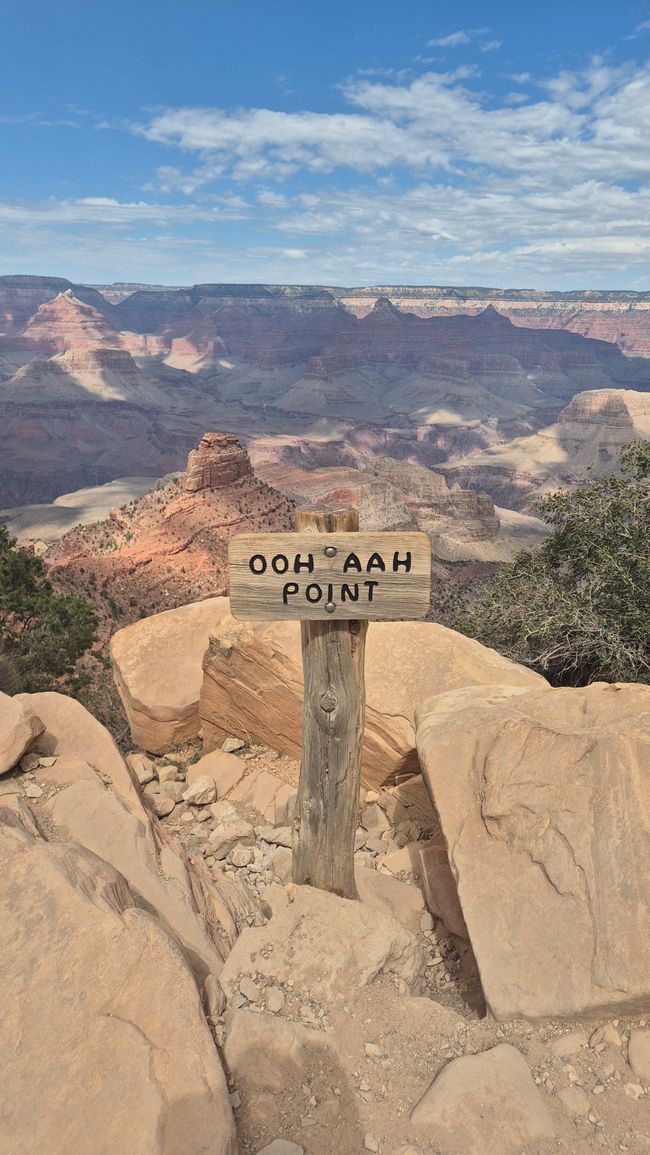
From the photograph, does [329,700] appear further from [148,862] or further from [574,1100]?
[574,1100]

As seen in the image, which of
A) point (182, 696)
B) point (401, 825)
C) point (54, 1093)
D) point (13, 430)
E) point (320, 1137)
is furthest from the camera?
point (13, 430)

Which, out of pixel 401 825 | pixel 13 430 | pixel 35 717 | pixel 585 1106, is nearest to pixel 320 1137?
pixel 585 1106

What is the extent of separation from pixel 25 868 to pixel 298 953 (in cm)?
161

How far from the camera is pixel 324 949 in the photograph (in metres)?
3.87

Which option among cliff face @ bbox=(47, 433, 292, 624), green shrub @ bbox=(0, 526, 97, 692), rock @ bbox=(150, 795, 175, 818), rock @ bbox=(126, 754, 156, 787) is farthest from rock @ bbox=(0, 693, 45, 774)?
cliff face @ bbox=(47, 433, 292, 624)

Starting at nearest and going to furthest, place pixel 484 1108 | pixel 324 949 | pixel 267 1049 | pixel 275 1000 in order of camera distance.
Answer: pixel 484 1108, pixel 267 1049, pixel 275 1000, pixel 324 949

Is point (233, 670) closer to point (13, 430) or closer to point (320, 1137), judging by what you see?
point (320, 1137)

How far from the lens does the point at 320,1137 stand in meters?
2.93

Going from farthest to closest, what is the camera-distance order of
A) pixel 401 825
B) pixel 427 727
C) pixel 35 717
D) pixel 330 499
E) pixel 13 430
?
pixel 13 430, pixel 330 499, pixel 401 825, pixel 35 717, pixel 427 727

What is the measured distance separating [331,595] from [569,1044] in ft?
8.53

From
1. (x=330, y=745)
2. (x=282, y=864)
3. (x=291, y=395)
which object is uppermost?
(x=330, y=745)

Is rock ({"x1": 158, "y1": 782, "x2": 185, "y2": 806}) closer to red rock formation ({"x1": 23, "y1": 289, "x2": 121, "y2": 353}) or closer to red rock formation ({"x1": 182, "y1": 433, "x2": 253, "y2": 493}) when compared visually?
red rock formation ({"x1": 182, "y1": 433, "x2": 253, "y2": 493})

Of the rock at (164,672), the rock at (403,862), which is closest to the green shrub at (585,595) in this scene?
the rock at (403,862)

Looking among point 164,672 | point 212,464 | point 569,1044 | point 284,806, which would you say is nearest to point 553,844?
point 569,1044
